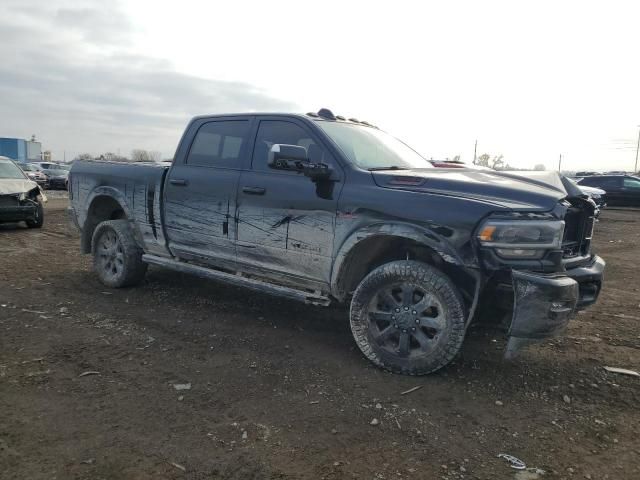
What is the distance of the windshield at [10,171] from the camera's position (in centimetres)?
1092

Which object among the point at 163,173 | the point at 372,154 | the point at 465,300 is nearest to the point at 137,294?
the point at 163,173

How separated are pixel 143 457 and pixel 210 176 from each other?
9.54 ft

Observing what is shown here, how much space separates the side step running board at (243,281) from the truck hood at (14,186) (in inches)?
264

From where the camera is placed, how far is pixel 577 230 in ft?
13.1

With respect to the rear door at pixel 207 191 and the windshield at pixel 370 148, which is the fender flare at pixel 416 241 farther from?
the rear door at pixel 207 191

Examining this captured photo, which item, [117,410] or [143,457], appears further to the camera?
[117,410]

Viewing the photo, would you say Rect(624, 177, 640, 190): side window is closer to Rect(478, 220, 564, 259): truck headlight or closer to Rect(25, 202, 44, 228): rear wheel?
Rect(478, 220, 564, 259): truck headlight

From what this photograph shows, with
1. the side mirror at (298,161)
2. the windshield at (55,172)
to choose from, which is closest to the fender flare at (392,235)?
the side mirror at (298,161)

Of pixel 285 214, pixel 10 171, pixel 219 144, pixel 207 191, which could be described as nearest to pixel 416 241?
pixel 285 214

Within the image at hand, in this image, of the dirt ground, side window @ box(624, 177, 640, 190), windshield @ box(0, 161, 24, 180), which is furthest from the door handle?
side window @ box(624, 177, 640, 190)

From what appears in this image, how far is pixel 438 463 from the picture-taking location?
8.71ft

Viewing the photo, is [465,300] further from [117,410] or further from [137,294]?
[137,294]

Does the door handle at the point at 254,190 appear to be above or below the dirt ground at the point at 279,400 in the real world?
above

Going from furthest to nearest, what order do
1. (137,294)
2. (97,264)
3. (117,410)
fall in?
(97,264) < (137,294) < (117,410)
